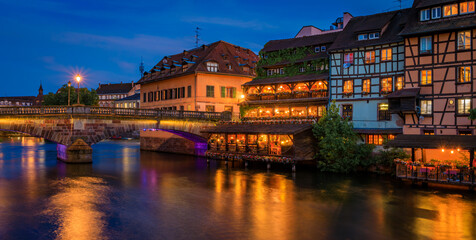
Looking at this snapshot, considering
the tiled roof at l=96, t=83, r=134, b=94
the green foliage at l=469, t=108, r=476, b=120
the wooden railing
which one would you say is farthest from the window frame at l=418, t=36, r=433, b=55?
the tiled roof at l=96, t=83, r=134, b=94

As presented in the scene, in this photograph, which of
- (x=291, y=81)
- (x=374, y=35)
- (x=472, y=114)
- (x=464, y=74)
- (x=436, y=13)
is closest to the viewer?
(x=472, y=114)

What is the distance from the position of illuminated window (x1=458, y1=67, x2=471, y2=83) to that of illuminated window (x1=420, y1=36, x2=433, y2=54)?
3.12m

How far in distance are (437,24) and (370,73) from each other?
25.5ft

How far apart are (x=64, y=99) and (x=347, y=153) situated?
225 feet

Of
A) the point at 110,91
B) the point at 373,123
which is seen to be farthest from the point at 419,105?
the point at 110,91

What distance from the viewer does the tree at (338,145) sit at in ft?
125

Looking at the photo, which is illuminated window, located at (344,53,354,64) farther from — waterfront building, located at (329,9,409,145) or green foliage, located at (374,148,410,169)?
green foliage, located at (374,148,410,169)

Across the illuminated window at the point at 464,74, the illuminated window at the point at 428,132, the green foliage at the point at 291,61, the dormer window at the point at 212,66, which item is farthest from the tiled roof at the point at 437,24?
the dormer window at the point at 212,66

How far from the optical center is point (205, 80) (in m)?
58.4

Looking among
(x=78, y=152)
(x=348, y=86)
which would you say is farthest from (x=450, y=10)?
(x=78, y=152)

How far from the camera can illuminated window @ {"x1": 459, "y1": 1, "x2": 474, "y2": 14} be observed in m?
34.3

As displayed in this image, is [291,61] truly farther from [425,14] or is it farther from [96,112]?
[96,112]

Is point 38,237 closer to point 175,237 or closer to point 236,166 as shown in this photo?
point 175,237

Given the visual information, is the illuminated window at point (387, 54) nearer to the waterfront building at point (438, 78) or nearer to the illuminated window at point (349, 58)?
the waterfront building at point (438, 78)
